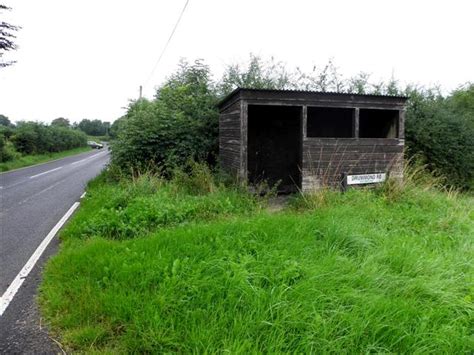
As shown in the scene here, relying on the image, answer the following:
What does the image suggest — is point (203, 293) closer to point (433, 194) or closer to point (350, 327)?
point (350, 327)

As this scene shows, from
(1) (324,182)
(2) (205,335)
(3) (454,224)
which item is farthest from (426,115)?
(2) (205,335)

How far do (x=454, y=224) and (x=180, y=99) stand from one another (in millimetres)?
9114

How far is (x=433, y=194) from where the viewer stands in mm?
7004

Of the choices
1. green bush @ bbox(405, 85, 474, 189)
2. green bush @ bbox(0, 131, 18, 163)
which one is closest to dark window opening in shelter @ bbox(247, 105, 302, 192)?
green bush @ bbox(405, 85, 474, 189)

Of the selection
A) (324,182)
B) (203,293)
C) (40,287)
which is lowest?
(40,287)

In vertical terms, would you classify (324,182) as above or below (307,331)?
above

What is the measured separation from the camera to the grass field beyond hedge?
7.79ft

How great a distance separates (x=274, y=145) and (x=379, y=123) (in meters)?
3.05

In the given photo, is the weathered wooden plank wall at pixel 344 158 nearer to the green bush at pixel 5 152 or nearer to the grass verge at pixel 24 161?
the grass verge at pixel 24 161

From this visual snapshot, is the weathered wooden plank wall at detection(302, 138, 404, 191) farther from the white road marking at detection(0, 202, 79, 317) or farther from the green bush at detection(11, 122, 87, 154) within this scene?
the green bush at detection(11, 122, 87, 154)

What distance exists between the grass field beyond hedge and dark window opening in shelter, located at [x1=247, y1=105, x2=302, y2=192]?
4808 mm

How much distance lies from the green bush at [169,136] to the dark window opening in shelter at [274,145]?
1.60m

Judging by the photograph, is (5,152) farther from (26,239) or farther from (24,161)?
(26,239)

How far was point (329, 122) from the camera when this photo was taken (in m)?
9.92
